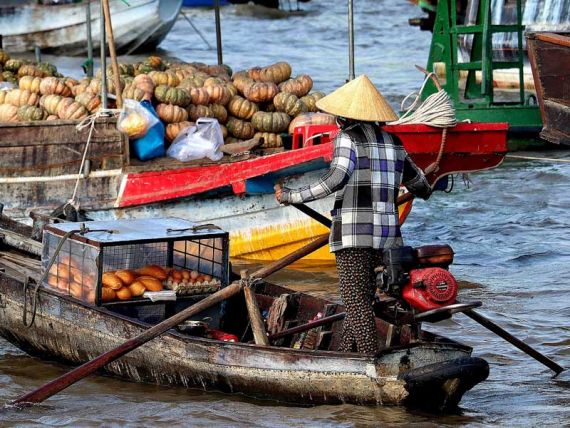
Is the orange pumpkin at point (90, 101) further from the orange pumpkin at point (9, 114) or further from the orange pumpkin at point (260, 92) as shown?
the orange pumpkin at point (260, 92)

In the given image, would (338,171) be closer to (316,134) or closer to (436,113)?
(436,113)

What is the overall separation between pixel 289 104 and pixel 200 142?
944 millimetres

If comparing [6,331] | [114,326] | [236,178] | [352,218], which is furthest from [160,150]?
[352,218]

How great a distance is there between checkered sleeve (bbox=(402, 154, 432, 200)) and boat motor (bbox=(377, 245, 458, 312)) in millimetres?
533

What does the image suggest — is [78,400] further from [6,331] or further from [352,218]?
[352,218]

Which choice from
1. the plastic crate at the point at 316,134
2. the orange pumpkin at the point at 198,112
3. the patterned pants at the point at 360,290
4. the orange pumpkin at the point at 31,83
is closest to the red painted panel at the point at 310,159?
the plastic crate at the point at 316,134

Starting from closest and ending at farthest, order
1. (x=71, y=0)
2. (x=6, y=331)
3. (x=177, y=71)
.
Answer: (x=6, y=331)
(x=177, y=71)
(x=71, y=0)

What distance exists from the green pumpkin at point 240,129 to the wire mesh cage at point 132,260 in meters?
3.07

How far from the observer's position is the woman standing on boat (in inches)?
252

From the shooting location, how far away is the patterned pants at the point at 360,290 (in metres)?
6.53

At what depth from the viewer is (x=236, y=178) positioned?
10062mm

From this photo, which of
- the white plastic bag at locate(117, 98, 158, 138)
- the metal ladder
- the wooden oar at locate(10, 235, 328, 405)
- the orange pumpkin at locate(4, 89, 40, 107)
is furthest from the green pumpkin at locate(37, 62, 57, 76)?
the metal ladder

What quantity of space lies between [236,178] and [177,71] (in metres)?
1.73

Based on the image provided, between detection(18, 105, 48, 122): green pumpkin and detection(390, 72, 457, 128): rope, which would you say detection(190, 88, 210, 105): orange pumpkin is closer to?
detection(18, 105, 48, 122): green pumpkin
